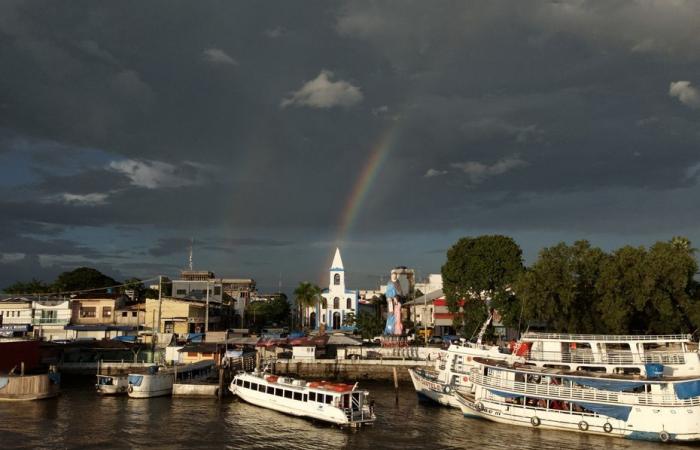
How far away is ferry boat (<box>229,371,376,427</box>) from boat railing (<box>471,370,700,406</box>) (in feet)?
31.9

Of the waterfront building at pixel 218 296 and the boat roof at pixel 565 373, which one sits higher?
the waterfront building at pixel 218 296

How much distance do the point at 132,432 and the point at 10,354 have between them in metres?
30.8

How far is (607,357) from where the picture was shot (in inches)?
1601

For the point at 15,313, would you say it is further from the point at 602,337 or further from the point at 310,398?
the point at 602,337

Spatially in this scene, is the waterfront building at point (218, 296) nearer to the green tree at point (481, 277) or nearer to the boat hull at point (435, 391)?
the green tree at point (481, 277)

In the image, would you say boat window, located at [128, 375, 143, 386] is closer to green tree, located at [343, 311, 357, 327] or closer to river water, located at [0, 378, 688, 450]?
river water, located at [0, 378, 688, 450]

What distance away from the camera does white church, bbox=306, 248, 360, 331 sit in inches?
5123

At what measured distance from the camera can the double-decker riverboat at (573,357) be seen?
128 ft

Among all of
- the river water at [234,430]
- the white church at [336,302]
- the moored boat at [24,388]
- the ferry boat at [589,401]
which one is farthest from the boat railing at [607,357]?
the white church at [336,302]

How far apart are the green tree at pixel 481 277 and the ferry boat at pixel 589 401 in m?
29.6

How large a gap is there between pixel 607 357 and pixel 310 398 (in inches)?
893

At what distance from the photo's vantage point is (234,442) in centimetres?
3472

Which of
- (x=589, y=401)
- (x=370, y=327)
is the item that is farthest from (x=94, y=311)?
(x=589, y=401)

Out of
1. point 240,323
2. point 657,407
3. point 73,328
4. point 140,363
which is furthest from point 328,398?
point 240,323
